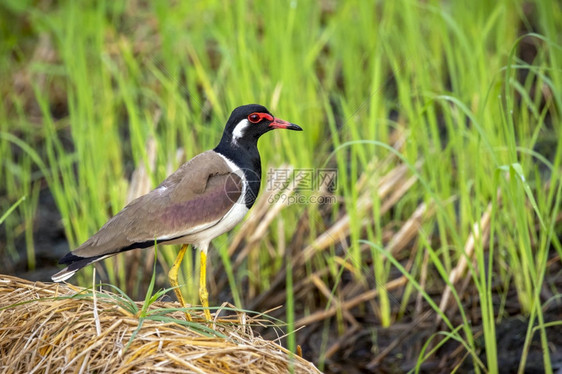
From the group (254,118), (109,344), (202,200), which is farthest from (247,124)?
(109,344)

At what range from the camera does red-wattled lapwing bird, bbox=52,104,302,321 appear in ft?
10.7

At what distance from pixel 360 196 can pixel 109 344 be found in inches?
94.9

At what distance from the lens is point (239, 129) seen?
3406mm

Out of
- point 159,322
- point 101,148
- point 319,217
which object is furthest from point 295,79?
point 159,322

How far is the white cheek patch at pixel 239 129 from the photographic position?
340cm

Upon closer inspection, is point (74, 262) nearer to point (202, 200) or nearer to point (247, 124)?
point (202, 200)

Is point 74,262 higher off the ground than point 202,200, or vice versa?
point 202,200

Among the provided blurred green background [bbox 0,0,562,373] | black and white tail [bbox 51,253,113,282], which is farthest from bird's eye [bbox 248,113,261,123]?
black and white tail [bbox 51,253,113,282]

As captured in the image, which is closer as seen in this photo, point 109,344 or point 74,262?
point 109,344

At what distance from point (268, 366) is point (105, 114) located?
315cm

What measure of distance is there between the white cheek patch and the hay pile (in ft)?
3.23

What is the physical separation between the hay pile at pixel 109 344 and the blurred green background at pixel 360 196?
2.03 feet

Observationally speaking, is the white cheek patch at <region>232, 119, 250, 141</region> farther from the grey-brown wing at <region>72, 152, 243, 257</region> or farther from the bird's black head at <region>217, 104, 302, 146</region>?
the grey-brown wing at <region>72, 152, 243, 257</region>

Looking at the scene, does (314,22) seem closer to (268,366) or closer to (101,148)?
(101,148)
